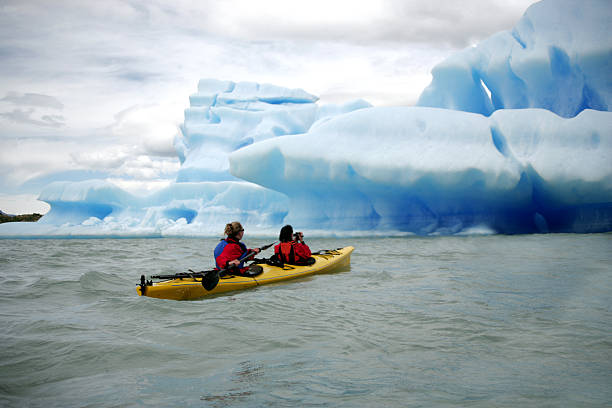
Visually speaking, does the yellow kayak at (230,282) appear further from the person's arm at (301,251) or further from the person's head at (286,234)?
the person's head at (286,234)

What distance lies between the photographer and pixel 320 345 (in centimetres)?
353

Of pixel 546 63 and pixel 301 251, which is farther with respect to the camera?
pixel 546 63

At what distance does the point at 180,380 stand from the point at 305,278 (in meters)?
4.34

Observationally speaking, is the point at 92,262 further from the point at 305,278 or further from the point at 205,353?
the point at 205,353

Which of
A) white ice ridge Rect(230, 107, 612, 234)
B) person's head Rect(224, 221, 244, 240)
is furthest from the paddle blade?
white ice ridge Rect(230, 107, 612, 234)

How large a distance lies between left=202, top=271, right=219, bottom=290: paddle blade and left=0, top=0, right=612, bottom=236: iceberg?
933 centimetres

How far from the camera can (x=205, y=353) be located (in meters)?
3.38

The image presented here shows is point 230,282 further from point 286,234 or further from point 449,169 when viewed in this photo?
point 449,169

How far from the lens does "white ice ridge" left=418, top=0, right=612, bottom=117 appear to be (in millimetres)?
15328

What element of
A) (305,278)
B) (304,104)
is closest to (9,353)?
(305,278)

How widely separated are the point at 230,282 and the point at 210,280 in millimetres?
480

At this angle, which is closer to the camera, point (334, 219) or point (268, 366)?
point (268, 366)

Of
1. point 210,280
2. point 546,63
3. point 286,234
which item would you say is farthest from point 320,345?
point 546,63

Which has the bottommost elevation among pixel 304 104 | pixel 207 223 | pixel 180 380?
pixel 180 380
